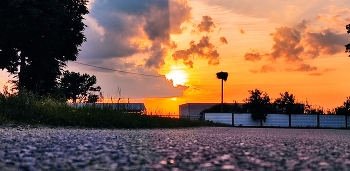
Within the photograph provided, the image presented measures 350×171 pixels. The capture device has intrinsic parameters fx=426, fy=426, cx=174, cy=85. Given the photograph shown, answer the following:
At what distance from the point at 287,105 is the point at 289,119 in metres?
1.55

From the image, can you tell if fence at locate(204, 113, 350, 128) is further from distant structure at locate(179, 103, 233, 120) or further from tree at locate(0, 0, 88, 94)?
tree at locate(0, 0, 88, 94)

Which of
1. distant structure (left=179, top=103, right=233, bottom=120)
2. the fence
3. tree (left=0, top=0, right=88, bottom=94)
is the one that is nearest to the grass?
tree (left=0, top=0, right=88, bottom=94)

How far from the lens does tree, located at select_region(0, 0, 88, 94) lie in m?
29.9

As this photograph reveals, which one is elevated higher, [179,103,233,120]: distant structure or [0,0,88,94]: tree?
[0,0,88,94]: tree

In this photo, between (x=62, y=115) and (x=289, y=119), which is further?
(x=289, y=119)

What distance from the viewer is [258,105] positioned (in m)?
43.3

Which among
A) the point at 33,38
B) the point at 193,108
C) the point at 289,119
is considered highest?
the point at 33,38

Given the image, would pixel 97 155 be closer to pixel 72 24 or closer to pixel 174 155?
pixel 174 155

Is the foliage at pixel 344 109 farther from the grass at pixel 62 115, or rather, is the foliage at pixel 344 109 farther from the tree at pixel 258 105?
the grass at pixel 62 115

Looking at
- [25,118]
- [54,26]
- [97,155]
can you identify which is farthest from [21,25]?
[97,155]

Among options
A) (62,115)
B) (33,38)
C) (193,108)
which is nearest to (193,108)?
(193,108)

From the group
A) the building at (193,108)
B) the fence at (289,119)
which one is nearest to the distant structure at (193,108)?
the building at (193,108)

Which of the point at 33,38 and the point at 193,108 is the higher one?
the point at 33,38

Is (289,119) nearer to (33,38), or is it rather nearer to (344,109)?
(344,109)
